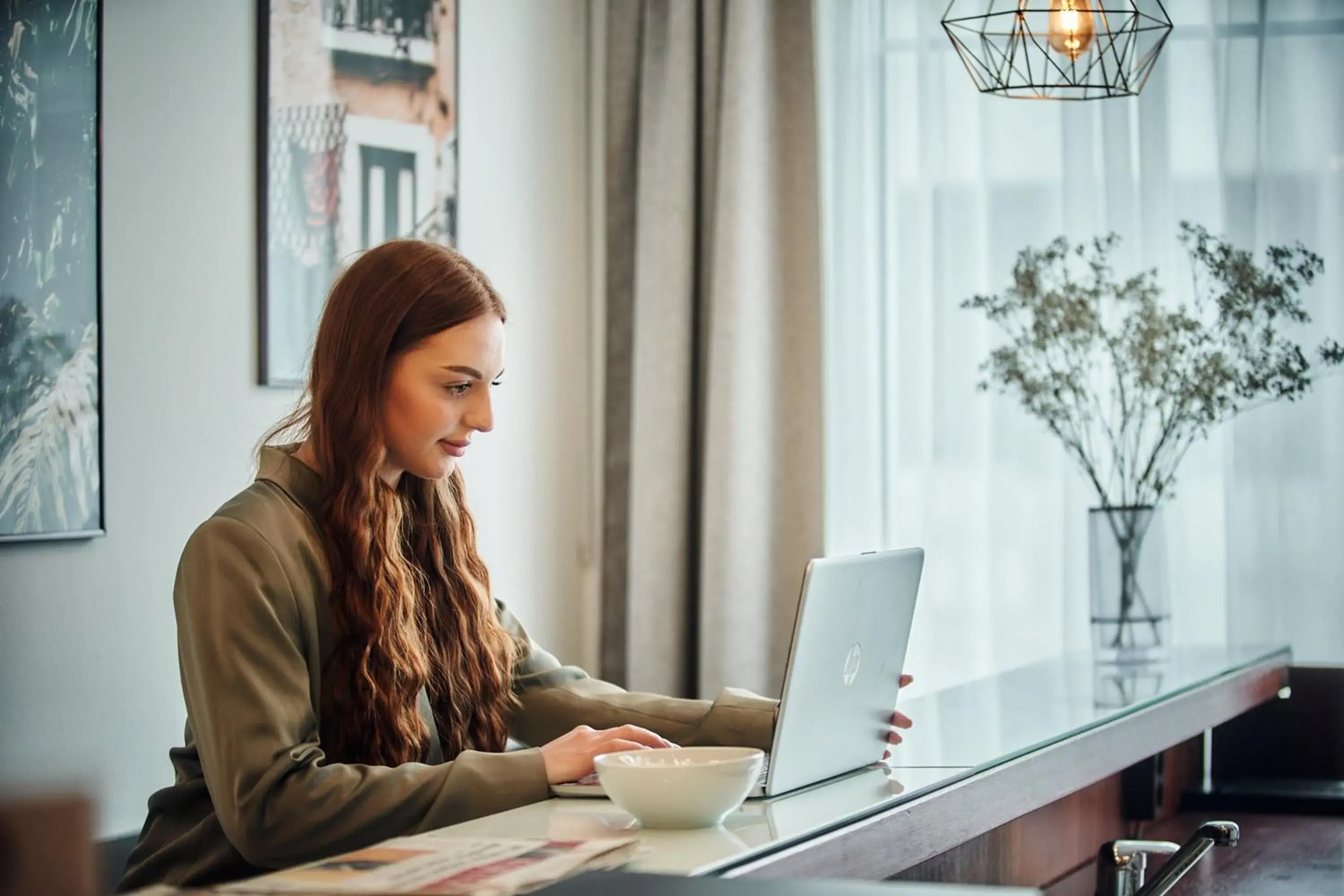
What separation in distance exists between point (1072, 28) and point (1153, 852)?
1.16 meters

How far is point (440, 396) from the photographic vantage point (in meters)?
1.96

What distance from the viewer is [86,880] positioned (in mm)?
2482

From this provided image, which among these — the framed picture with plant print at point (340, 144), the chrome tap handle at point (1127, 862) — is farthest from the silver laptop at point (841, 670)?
the framed picture with plant print at point (340, 144)

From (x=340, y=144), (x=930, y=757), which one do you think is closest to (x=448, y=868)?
(x=930, y=757)

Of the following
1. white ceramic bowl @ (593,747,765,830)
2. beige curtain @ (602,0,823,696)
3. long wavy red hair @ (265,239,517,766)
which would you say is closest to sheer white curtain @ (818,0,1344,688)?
beige curtain @ (602,0,823,696)

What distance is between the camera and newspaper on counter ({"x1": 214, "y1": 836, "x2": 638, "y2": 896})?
1113 mm

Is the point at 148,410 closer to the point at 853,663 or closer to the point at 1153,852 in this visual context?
the point at 853,663

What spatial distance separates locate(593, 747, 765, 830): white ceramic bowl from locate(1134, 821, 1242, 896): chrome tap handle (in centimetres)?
66

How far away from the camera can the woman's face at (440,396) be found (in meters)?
1.94

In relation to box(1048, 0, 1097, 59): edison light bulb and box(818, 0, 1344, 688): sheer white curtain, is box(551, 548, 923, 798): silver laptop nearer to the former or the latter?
box(1048, 0, 1097, 59): edison light bulb

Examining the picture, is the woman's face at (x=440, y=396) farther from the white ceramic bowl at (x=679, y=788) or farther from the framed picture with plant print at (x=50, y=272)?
the framed picture with plant print at (x=50, y=272)

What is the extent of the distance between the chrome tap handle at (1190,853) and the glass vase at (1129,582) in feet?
3.34

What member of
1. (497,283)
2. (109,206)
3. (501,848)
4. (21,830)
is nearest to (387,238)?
(497,283)

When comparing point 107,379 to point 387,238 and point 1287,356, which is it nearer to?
point 387,238
